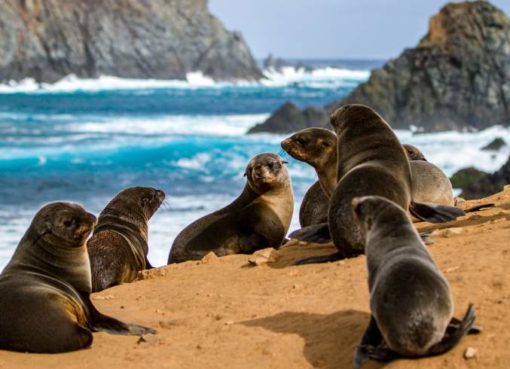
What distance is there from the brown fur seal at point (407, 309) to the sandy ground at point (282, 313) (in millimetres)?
82

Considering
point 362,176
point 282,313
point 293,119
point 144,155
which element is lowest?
point 293,119

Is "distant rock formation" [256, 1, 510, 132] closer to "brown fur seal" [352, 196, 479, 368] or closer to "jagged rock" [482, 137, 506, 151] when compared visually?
"jagged rock" [482, 137, 506, 151]

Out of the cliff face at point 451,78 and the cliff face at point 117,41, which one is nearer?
the cliff face at point 451,78

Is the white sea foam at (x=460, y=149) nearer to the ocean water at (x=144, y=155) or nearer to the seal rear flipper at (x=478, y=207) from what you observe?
the ocean water at (x=144, y=155)

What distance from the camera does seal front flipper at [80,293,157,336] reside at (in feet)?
20.4

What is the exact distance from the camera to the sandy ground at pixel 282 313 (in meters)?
5.18

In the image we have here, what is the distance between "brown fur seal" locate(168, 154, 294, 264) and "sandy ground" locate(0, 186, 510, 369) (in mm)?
1108

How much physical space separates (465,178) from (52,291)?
50.0 ft

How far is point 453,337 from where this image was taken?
4730 mm

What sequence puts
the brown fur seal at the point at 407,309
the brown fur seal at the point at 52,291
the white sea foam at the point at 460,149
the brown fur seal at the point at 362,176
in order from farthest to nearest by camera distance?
the white sea foam at the point at 460,149, the brown fur seal at the point at 362,176, the brown fur seal at the point at 52,291, the brown fur seal at the point at 407,309

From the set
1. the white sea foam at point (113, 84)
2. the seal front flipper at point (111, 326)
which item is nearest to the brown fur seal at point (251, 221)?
the seal front flipper at point (111, 326)

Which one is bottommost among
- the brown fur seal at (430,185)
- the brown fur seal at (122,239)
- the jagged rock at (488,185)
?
the jagged rock at (488,185)

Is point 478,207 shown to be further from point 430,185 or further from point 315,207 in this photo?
point 315,207

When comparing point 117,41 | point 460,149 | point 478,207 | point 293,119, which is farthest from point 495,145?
point 117,41
